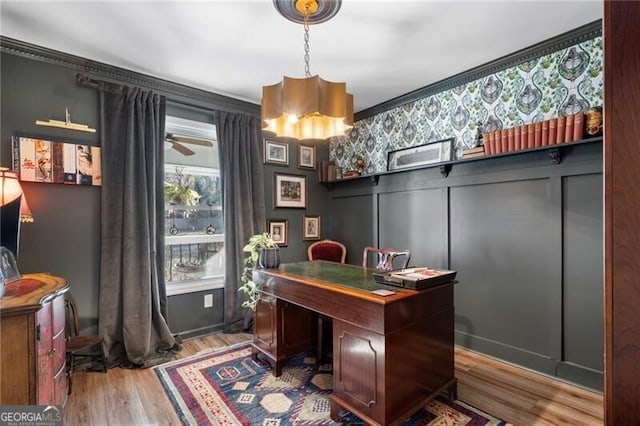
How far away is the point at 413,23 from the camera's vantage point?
2.18 metres

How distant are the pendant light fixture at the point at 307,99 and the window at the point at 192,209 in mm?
1549

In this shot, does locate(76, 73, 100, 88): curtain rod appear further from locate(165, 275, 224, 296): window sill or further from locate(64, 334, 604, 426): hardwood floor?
locate(64, 334, 604, 426): hardwood floor

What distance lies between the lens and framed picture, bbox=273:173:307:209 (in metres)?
3.87

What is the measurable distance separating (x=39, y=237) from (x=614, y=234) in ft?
11.3

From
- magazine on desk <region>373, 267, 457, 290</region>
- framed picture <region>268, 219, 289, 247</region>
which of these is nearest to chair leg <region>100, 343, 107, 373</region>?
framed picture <region>268, 219, 289, 247</region>

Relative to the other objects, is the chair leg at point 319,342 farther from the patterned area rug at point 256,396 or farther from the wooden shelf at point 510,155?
the wooden shelf at point 510,155

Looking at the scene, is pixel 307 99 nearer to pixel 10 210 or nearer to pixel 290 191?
pixel 10 210

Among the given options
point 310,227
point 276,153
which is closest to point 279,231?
point 310,227

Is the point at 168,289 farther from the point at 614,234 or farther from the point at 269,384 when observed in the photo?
the point at 614,234

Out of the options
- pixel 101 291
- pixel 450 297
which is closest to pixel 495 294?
pixel 450 297

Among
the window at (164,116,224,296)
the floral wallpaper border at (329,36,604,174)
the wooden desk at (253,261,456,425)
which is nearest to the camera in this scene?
the wooden desk at (253,261,456,425)

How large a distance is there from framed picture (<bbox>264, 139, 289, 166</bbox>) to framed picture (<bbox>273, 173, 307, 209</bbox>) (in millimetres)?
168

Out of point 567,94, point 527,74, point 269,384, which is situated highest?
point 527,74

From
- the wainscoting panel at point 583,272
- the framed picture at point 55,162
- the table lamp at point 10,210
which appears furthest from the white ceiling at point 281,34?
the wainscoting panel at point 583,272
